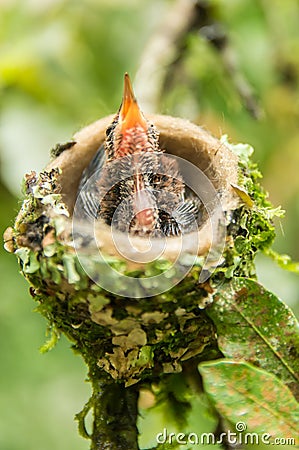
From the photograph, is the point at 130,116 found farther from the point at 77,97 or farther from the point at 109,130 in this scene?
the point at 77,97

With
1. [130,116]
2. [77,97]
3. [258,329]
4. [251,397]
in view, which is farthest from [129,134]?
[77,97]

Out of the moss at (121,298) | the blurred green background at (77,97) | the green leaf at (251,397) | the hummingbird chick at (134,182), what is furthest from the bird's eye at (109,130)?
the blurred green background at (77,97)

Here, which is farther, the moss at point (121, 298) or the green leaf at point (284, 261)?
the green leaf at point (284, 261)

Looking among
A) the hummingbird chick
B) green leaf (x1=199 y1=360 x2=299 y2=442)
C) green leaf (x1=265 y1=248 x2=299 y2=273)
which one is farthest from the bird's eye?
green leaf (x1=199 y1=360 x2=299 y2=442)

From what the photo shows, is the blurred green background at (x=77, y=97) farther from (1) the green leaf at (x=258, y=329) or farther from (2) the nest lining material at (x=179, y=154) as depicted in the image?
(1) the green leaf at (x=258, y=329)

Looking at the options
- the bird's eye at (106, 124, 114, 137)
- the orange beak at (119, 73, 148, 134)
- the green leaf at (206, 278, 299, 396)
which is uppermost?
the orange beak at (119, 73, 148, 134)

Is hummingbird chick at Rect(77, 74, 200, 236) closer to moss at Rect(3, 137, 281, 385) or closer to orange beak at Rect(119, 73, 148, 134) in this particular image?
orange beak at Rect(119, 73, 148, 134)
